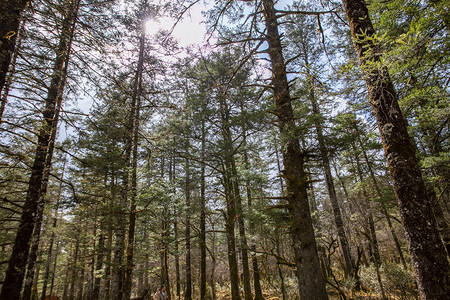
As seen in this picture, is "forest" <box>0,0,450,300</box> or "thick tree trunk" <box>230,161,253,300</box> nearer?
"forest" <box>0,0,450,300</box>

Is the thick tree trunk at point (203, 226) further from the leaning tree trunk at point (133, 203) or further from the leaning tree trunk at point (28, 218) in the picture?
the leaning tree trunk at point (28, 218)

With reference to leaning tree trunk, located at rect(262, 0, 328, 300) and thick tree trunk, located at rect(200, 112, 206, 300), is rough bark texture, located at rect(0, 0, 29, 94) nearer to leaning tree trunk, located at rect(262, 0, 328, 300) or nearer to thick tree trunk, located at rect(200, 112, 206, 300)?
leaning tree trunk, located at rect(262, 0, 328, 300)

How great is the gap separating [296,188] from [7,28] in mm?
5505

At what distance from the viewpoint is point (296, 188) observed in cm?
430

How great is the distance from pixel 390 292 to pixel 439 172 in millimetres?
5275

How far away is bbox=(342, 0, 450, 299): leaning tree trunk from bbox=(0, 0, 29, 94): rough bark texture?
4.85m

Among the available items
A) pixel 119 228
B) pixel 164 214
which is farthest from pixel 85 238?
pixel 119 228

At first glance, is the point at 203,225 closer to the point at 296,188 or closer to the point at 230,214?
the point at 230,214

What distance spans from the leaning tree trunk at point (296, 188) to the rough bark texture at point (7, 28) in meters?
4.67

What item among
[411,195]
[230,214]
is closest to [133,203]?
[230,214]

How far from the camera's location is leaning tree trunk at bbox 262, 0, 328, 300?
3.83 metres

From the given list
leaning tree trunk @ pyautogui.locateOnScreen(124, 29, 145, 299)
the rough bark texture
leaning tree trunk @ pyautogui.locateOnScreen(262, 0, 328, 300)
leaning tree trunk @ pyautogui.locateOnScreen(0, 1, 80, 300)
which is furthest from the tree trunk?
the rough bark texture

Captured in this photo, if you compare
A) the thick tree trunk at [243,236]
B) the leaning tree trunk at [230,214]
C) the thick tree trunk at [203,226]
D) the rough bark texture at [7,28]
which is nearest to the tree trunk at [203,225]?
the thick tree trunk at [203,226]

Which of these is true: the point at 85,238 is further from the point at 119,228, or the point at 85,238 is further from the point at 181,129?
the point at 181,129
